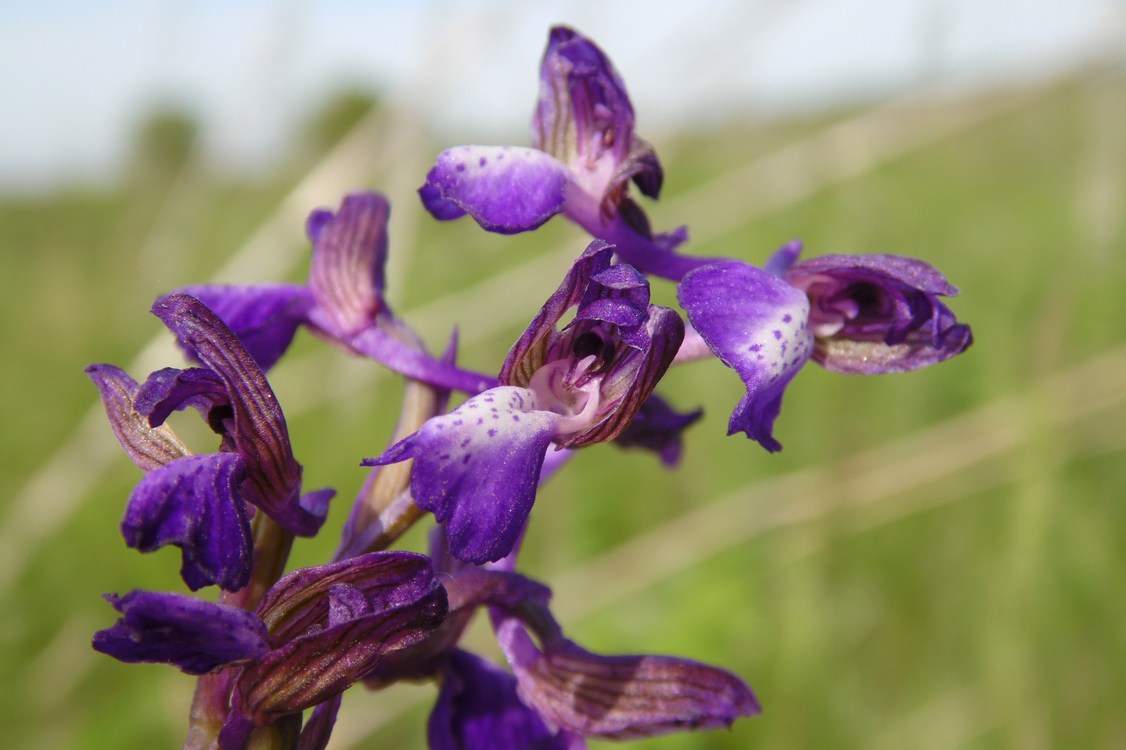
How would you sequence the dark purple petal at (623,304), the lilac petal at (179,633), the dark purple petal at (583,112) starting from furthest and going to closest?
the dark purple petal at (583,112) → the dark purple petal at (623,304) → the lilac petal at (179,633)

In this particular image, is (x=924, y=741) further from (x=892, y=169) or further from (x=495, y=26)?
(x=892, y=169)

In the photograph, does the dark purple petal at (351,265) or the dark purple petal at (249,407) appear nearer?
the dark purple petal at (249,407)

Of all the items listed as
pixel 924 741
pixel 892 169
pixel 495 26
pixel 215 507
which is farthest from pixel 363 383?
pixel 892 169

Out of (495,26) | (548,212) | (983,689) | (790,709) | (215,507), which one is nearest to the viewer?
(215,507)

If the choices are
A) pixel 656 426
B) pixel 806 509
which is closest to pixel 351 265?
pixel 656 426

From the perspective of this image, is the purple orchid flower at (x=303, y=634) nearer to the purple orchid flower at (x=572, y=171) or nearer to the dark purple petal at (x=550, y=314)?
the dark purple petal at (x=550, y=314)

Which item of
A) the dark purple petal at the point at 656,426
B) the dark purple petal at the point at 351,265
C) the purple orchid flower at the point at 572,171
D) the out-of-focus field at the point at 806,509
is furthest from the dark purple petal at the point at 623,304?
the out-of-focus field at the point at 806,509
